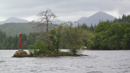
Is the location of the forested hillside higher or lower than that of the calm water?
higher

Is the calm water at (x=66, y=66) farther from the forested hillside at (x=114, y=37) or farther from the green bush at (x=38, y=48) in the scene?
the forested hillside at (x=114, y=37)

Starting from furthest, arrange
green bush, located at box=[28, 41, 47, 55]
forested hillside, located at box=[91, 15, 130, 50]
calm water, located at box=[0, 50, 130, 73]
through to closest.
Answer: forested hillside, located at box=[91, 15, 130, 50], green bush, located at box=[28, 41, 47, 55], calm water, located at box=[0, 50, 130, 73]

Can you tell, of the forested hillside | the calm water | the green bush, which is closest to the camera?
the calm water

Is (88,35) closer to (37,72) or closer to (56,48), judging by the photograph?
(56,48)

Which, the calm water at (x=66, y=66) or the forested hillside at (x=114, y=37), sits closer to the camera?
the calm water at (x=66, y=66)

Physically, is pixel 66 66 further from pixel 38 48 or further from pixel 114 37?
pixel 114 37

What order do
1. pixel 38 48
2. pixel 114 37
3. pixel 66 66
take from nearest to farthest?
1. pixel 66 66
2. pixel 38 48
3. pixel 114 37

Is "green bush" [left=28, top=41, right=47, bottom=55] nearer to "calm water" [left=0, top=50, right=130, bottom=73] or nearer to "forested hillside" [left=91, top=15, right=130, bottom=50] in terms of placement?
"calm water" [left=0, top=50, right=130, bottom=73]

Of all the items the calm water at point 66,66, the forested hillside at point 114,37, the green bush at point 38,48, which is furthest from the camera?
the forested hillside at point 114,37

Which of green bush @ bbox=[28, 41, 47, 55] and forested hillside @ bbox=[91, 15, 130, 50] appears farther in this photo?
forested hillside @ bbox=[91, 15, 130, 50]

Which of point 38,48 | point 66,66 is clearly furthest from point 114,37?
point 66,66

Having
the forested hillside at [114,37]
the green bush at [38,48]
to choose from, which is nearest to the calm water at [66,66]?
the green bush at [38,48]

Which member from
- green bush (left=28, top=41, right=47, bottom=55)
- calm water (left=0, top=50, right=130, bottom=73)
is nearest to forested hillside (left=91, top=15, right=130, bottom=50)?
green bush (left=28, top=41, right=47, bottom=55)

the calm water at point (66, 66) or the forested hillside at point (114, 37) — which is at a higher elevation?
the forested hillside at point (114, 37)
